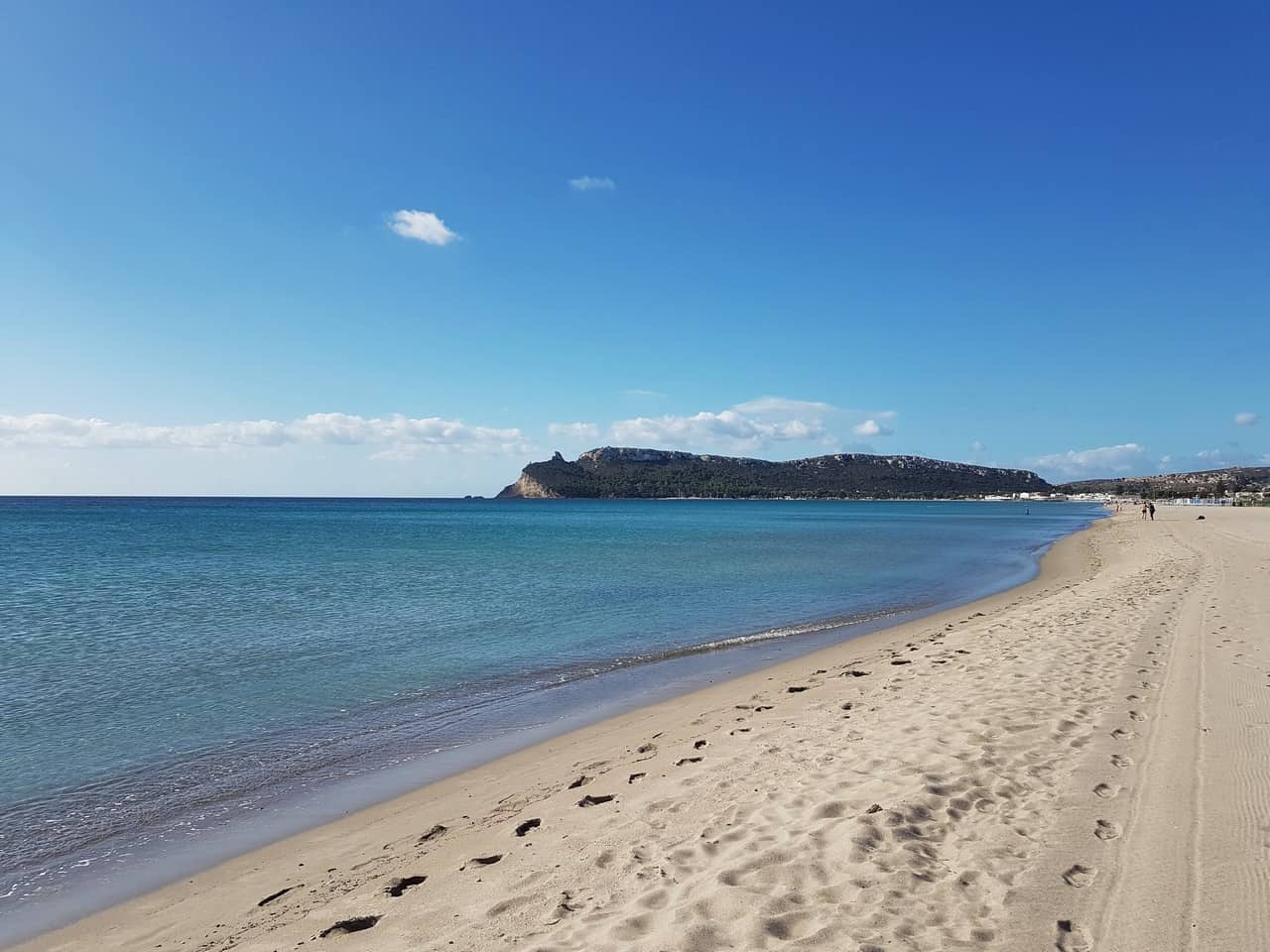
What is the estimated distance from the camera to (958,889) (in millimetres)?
4254

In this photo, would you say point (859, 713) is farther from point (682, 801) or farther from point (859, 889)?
point (859, 889)

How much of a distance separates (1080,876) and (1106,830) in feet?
2.67

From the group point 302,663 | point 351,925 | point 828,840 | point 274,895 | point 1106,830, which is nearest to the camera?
point 351,925

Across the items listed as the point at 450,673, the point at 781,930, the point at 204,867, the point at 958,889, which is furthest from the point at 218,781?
the point at 958,889

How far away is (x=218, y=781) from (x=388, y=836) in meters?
3.02

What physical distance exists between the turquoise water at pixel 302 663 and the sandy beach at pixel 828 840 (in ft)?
4.91

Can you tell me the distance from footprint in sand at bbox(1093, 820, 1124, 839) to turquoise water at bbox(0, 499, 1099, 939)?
689 cm

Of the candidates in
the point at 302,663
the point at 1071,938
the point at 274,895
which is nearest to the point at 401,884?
the point at 274,895

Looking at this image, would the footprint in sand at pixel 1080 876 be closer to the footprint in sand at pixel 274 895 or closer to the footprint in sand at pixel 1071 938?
the footprint in sand at pixel 1071 938

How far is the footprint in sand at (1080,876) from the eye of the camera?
4.34 metres

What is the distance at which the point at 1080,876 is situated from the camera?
4438 millimetres

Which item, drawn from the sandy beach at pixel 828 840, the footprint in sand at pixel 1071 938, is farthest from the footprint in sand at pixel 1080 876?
the footprint in sand at pixel 1071 938

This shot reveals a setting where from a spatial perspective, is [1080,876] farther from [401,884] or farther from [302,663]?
[302,663]

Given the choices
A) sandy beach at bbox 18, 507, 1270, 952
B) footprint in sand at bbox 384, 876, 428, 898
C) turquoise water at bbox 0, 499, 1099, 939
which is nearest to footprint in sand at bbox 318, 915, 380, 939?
sandy beach at bbox 18, 507, 1270, 952
